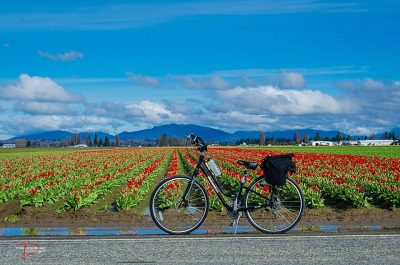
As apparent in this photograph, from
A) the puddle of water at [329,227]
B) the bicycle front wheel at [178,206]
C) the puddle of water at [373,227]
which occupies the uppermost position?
the bicycle front wheel at [178,206]

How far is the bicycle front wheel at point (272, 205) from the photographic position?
9.27m

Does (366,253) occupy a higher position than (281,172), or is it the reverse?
(281,172)

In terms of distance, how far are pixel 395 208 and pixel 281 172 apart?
262 inches

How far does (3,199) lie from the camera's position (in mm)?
17422

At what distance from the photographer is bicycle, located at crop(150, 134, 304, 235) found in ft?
30.1

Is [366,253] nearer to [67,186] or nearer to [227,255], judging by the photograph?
[227,255]

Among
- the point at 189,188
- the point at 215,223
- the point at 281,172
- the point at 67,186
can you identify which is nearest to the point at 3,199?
the point at 67,186

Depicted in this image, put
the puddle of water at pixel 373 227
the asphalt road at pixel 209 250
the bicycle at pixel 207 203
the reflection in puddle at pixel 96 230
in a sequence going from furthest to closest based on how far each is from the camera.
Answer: the puddle of water at pixel 373 227 → the reflection in puddle at pixel 96 230 → the bicycle at pixel 207 203 → the asphalt road at pixel 209 250

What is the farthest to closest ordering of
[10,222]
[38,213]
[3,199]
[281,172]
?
[3,199]
[38,213]
[10,222]
[281,172]

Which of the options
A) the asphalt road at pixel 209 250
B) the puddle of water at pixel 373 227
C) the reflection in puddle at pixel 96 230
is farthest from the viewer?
the puddle of water at pixel 373 227

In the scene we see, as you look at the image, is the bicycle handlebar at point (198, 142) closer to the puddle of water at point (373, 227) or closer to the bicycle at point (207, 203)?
the bicycle at point (207, 203)

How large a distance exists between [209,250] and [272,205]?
2152mm

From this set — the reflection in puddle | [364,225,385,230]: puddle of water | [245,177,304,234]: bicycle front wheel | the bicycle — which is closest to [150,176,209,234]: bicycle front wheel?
the bicycle

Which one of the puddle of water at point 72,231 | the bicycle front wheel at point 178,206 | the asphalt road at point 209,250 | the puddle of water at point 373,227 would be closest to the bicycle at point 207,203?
the bicycle front wheel at point 178,206
